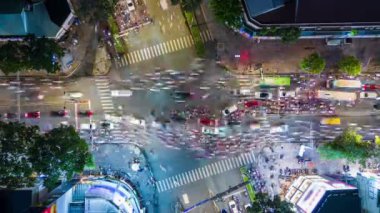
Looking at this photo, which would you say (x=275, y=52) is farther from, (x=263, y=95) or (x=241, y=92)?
(x=241, y=92)

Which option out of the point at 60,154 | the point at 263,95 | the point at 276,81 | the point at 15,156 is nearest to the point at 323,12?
the point at 276,81

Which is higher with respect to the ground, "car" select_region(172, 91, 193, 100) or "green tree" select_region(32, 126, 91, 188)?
"car" select_region(172, 91, 193, 100)

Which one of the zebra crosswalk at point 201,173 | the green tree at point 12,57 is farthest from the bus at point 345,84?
the green tree at point 12,57

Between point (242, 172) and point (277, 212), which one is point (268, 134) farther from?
point (277, 212)

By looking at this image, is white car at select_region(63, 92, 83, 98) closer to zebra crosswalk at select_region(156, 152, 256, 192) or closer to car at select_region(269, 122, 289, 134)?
zebra crosswalk at select_region(156, 152, 256, 192)

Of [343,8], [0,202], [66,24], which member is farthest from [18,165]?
[343,8]

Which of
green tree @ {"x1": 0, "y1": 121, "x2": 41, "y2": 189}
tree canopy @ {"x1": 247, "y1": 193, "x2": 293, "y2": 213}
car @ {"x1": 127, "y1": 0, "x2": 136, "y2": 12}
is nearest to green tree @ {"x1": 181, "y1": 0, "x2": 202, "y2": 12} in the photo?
car @ {"x1": 127, "y1": 0, "x2": 136, "y2": 12}

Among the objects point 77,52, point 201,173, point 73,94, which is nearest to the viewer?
point 77,52
